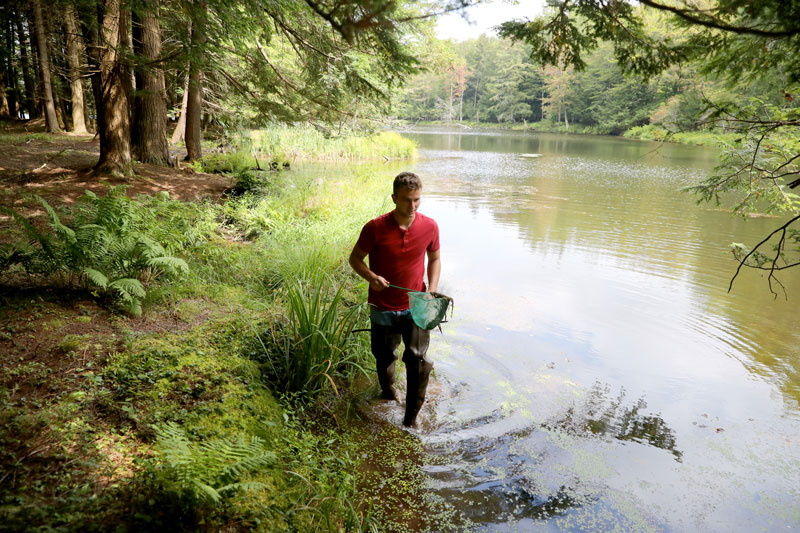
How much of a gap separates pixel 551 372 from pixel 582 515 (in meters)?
2.13

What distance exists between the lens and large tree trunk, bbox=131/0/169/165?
30.8 ft

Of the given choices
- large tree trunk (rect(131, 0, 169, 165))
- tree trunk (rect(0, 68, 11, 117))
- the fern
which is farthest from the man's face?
tree trunk (rect(0, 68, 11, 117))

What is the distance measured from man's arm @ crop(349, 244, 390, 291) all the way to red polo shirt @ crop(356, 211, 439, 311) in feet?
0.16

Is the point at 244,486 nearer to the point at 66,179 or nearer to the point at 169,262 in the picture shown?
the point at 169,262

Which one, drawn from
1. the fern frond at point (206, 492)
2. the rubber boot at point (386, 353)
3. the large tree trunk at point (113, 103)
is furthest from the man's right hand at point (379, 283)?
the large tree trunk at point (113, 103)

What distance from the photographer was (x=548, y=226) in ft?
40.8

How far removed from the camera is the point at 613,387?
4.91 metres

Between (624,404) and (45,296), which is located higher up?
(45,296)

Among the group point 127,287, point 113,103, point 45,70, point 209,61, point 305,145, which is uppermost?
point 45,70

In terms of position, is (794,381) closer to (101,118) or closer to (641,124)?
(101,118)

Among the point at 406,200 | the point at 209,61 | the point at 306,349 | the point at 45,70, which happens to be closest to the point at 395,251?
the point at 406,200

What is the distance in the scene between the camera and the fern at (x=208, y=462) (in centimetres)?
215

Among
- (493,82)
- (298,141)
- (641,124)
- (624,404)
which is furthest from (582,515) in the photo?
(493,82)

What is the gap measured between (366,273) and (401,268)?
0.26m
